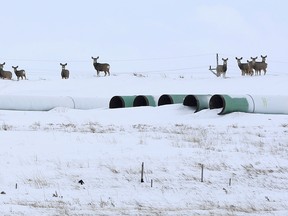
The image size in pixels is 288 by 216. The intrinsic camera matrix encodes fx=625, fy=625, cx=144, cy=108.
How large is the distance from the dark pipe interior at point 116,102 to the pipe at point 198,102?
11.5 ft

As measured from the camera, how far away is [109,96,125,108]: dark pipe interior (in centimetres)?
2717

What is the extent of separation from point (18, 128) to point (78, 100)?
12.1 metres

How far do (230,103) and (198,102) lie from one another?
1729mm

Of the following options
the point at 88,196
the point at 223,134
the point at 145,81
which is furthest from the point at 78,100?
the point at 88,196

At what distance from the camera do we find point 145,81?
39.2m

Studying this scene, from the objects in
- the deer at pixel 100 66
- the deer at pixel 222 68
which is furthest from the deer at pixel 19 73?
the deer at pixel 222 68

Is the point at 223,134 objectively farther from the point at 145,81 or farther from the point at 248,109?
the point at 145,81

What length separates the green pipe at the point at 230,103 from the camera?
21922 millimetres

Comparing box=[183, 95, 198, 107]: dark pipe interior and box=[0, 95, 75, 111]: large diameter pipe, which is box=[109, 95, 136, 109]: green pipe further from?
box=[183, 95, 198, 107]: dark pipe interior

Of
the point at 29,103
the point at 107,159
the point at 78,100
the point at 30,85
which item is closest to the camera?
the point at 107,159

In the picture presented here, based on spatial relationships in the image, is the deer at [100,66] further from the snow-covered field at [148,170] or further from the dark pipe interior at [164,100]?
the snow-covered field at [148,170]

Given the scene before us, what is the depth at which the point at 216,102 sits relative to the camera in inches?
944

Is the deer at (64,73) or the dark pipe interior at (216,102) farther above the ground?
the deer at (64,73)

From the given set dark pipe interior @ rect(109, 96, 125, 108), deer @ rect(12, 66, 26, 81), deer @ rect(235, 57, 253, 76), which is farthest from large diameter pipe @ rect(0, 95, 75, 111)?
deer @ rect(235, 57, 253, 76)
